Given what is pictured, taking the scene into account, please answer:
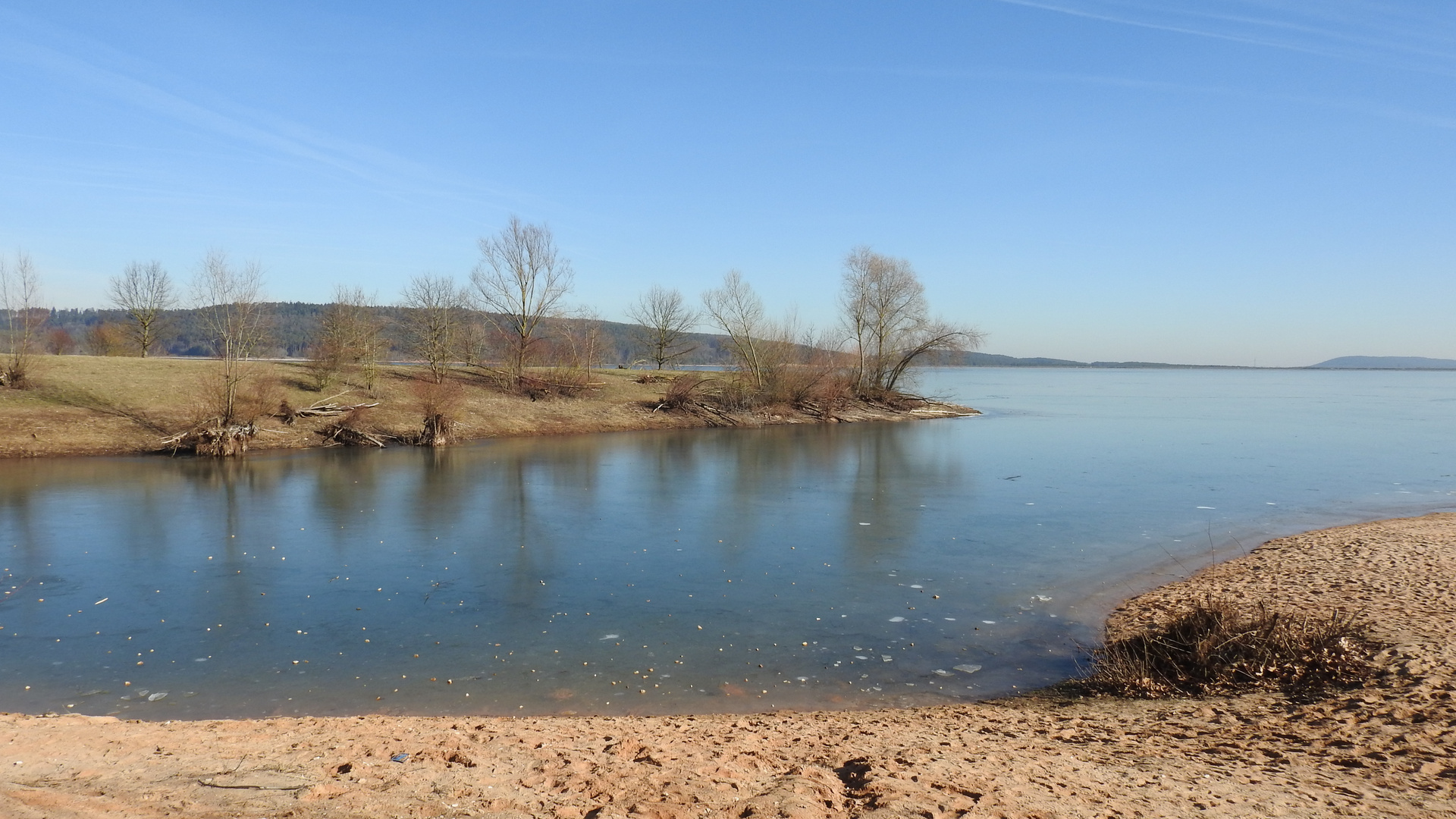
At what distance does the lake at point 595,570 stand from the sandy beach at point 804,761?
1179 mm

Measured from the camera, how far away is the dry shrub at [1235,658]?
7.92m

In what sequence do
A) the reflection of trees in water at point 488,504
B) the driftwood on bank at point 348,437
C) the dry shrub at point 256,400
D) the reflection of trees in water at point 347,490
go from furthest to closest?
1. the driftwood on bank at point 348,437
2. the dry shrub at point 256,400
3. the reflection of trees in water at point 347,490
4. the reflection of trees in water at point 488,504

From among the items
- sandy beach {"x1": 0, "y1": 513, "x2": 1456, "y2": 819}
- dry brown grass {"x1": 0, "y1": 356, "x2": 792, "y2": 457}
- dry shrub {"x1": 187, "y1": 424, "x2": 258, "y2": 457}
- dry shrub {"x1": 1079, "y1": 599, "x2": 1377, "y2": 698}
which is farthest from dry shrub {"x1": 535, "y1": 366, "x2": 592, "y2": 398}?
dry shrub {"x1": 1079, "y1": 599, "x2": 1377, "y2": 698}

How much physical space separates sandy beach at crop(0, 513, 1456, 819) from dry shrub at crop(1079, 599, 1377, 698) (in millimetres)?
274

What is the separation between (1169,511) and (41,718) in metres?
19.9

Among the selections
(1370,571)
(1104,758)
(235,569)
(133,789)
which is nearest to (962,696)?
(1104,758)

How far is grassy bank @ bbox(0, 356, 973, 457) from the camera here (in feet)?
92.5

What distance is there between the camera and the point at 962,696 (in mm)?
8562

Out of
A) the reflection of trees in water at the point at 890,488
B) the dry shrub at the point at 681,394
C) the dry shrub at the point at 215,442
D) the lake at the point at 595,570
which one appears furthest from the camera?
the dry shrub at the point at 681,394

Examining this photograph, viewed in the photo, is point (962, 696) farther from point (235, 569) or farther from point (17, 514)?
point (17, 514)

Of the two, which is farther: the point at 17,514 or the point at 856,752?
the point at 17,514

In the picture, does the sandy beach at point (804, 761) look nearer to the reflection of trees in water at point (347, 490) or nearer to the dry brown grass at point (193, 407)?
the reflection of trees in water at point (347, 490)

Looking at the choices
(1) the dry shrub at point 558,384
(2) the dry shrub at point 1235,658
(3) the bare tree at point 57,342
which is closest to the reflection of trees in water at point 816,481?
(2) the dry shrub at point 1235,658

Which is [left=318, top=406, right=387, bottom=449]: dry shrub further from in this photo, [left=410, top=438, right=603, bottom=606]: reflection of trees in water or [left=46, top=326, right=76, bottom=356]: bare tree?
[left=46, top=326, right=76, bottom=356]: bare tree
